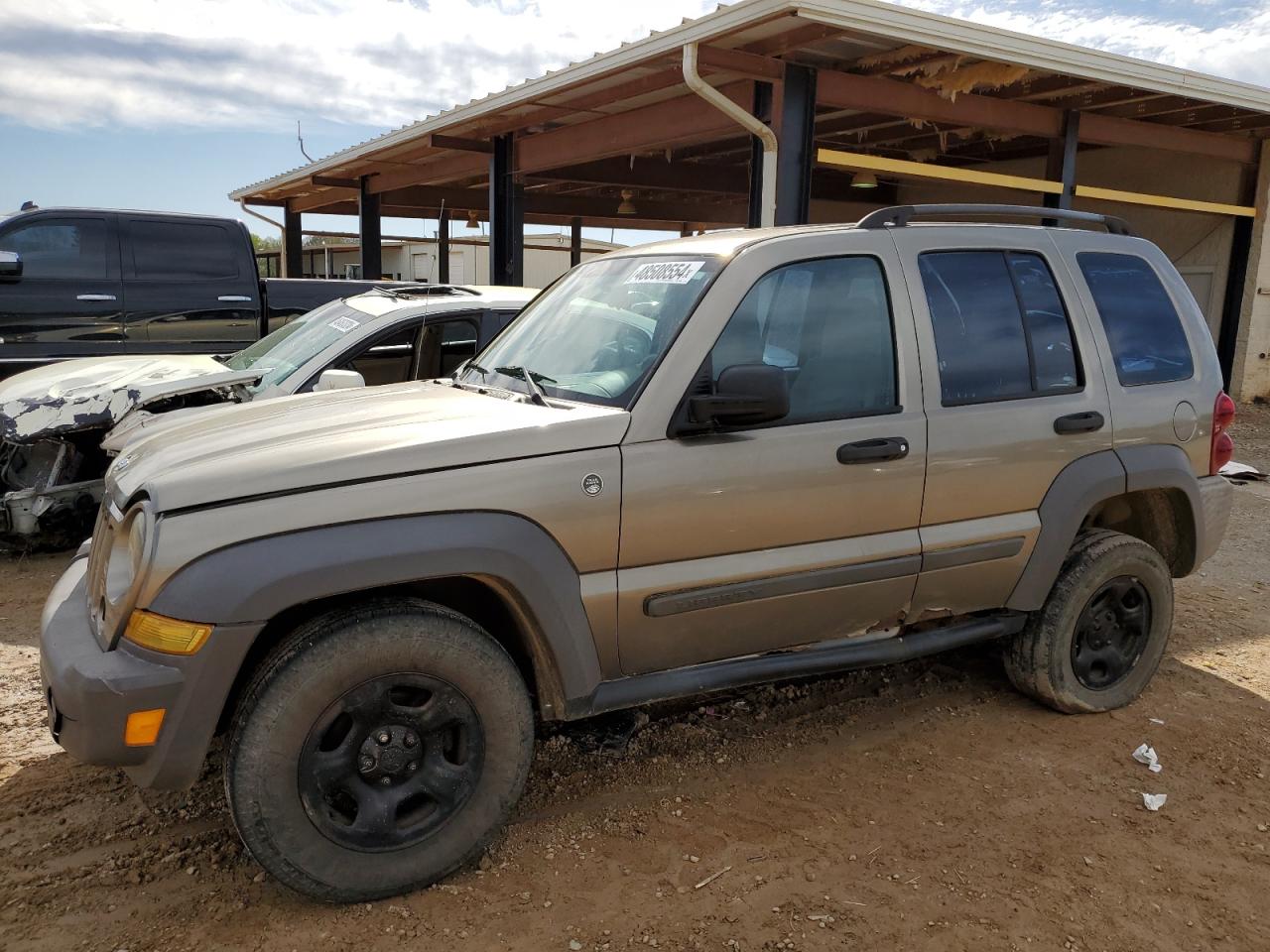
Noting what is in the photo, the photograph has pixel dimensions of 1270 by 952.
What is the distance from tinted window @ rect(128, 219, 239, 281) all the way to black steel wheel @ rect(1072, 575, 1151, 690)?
6.96 m

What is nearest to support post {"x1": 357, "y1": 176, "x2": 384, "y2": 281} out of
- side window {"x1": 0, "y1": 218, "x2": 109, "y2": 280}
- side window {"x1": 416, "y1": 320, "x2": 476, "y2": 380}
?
side window {"x1": 0, "y1": 218, "x2": 109, "y2": 280}

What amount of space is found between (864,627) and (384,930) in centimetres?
188

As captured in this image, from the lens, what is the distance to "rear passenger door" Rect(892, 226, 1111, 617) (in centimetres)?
342

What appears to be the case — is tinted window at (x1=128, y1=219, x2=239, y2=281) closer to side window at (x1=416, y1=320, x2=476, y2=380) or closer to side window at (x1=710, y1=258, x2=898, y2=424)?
side window at (x1=416, y1=320, x2=476, y2=380)

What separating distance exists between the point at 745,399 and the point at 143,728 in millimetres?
1850

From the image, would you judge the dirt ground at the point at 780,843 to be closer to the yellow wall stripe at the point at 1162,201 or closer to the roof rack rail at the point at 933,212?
the roof rack rail at the point at 933,212

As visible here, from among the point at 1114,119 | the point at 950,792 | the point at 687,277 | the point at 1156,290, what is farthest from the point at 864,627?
the point at 1114,119

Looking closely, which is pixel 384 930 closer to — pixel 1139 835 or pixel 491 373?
pixel 491 373

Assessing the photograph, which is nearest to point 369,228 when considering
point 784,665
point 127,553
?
point 127,553

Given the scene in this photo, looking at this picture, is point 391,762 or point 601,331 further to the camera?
point 601,331

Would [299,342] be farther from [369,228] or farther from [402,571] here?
[369,228]

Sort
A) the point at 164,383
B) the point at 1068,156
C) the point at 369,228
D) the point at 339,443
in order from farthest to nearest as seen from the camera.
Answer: the point at 369,228 < the point at 1068,156 < the point at 164,383 < the point at 339,443

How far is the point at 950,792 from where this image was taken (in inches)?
133

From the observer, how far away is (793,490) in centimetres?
309
